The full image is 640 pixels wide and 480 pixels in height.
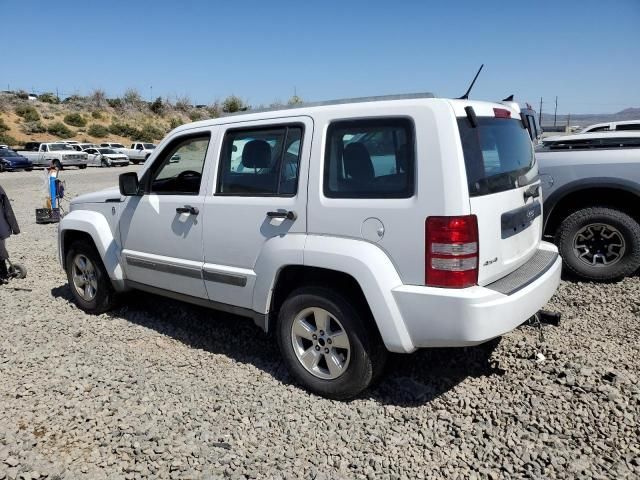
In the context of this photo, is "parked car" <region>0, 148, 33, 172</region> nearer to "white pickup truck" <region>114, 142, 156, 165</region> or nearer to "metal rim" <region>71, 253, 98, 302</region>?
"white pickup truck" <region>114, 142, 156, 165</region>

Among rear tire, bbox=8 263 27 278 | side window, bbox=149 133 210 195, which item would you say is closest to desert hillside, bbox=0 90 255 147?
rear tire, bbox=8 263 27 278

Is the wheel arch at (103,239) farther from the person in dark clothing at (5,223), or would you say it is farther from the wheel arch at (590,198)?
the wheel arch at (590,198)

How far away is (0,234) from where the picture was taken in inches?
255

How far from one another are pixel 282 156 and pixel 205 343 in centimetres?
194

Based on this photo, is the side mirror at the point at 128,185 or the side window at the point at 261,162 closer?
the side window at the point at 261,162

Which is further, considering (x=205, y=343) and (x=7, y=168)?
(x=7, y=168)

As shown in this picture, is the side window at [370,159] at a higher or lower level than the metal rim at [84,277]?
higher

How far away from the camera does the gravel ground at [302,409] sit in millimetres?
2893

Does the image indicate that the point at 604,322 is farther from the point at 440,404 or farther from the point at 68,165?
the point at 68,165

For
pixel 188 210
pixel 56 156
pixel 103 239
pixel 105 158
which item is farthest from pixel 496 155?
pixel 105 158

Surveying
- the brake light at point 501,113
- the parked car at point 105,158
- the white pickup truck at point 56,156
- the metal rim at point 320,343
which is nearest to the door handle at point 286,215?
the metal rim at point 320,343

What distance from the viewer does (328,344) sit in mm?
3494

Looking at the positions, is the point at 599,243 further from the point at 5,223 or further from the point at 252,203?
the point at 5,223

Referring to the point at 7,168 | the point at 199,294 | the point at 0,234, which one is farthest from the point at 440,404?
the point at 7,168
